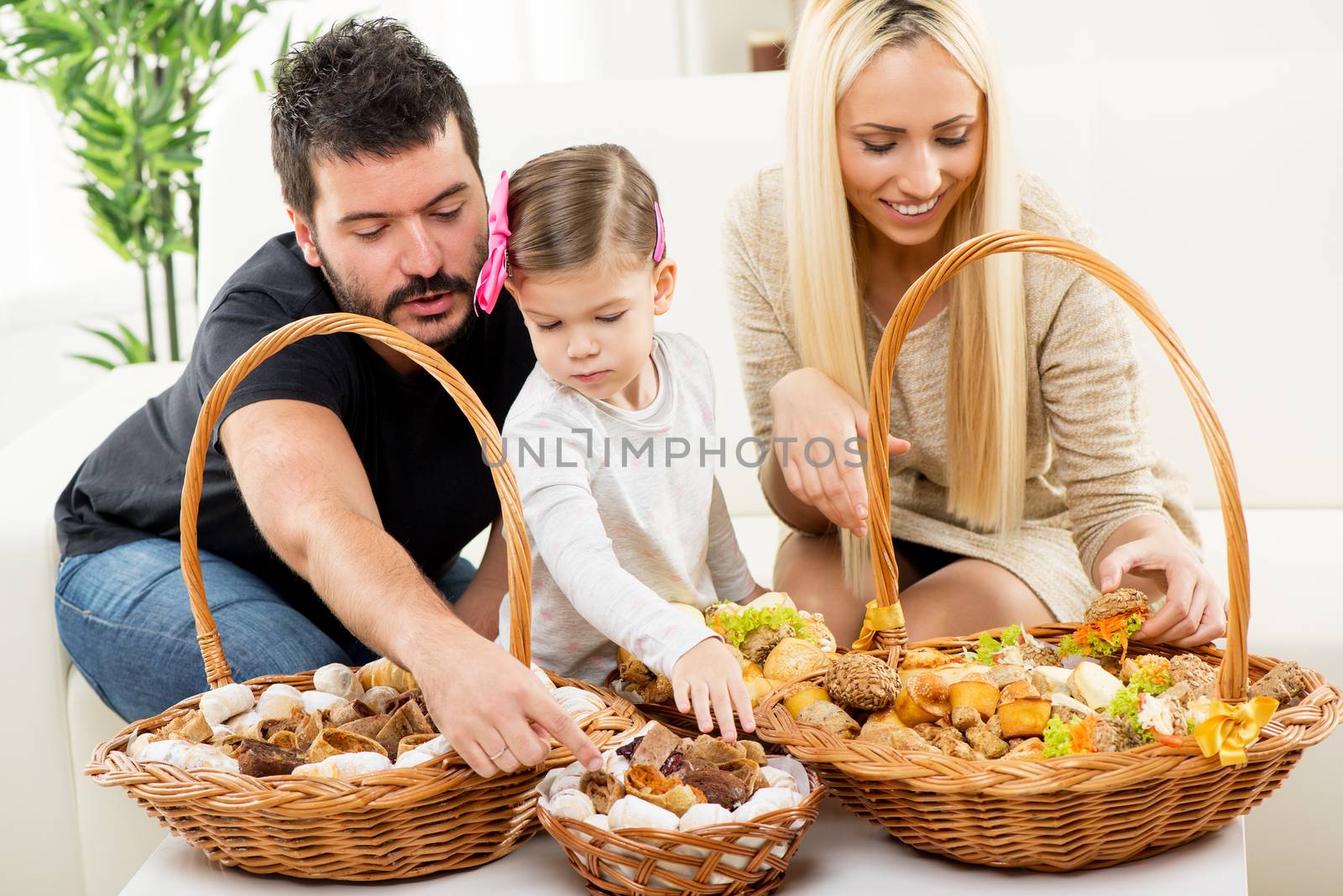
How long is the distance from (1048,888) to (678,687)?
1.04ft

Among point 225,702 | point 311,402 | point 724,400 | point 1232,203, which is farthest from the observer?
point 724,400

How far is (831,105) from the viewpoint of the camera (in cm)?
148

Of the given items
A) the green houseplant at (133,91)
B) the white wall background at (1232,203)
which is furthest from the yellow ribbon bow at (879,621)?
the green houseplant at (133,91)

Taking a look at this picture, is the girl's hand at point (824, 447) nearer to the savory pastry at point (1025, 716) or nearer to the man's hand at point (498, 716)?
the savory pastry at point (1025, 716)

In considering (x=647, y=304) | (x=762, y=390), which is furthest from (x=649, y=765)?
(x=762, y=390)

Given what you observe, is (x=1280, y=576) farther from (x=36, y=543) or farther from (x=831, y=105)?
(x=36, y=543)

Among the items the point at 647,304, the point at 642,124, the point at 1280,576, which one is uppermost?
the point at 642,124

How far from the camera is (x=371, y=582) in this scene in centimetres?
114

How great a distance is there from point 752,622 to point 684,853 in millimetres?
341

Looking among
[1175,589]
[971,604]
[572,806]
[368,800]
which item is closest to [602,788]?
[572,806]

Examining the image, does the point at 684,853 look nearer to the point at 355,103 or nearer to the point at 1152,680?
the point at 1152,680

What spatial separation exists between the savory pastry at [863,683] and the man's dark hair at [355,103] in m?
0.73

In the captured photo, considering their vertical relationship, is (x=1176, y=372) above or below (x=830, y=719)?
above

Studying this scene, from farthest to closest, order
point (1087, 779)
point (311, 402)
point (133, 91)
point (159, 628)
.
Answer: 1. point (133, 91)
2. point (159, 628)
3. point (311, 402)
4. point (1087, 779)
